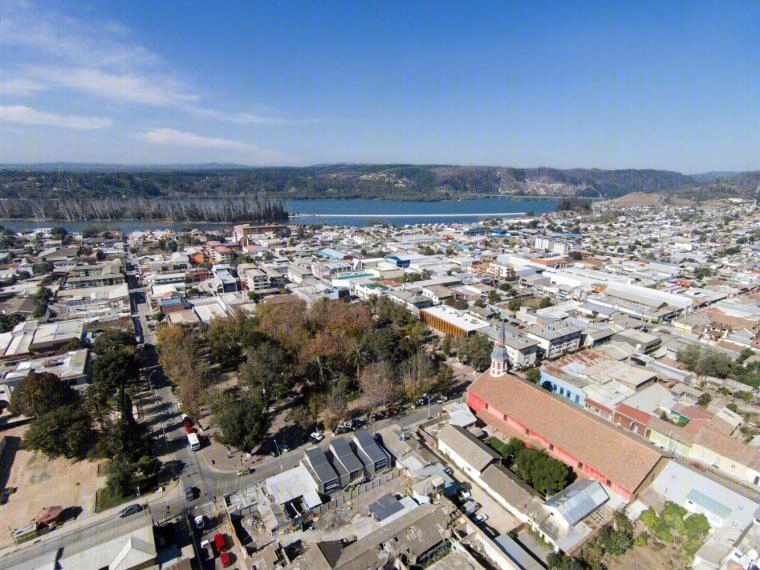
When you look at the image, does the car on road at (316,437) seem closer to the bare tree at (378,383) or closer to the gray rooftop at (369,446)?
the gray rooftop at (369,446)

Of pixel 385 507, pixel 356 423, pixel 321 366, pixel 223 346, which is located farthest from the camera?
pixel 223 346

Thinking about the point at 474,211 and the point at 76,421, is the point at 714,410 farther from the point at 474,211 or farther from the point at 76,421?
the point at 474,211

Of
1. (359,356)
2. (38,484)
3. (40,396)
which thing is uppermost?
(40,396)

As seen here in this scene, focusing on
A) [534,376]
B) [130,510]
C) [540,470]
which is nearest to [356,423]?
[540,470]

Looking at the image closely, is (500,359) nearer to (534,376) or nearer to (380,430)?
(534,376)

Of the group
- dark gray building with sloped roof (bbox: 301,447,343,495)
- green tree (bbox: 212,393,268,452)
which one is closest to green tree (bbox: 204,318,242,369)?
green tree (bbox: 212,393,268,452)

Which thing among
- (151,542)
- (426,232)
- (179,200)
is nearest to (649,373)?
(151,542)

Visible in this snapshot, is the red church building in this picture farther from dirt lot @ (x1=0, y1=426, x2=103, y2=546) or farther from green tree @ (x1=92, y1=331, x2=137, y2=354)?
green tree @ (x1=92, y1=331, x2=137, y2=354)
